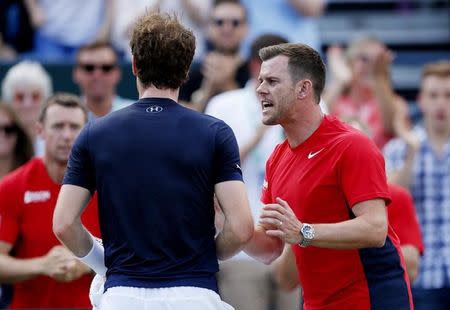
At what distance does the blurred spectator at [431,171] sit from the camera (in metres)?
9.27

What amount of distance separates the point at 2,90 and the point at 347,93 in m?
3.17

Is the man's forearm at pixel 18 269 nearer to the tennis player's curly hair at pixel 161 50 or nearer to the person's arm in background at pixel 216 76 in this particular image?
the tennis player's curly hair at pixel 161 50

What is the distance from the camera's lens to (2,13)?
1143 cm

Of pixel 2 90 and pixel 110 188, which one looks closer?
pixel 110 188

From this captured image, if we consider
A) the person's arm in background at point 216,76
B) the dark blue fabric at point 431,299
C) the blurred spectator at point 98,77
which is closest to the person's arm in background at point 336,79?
the person's arm in background at point 216,76

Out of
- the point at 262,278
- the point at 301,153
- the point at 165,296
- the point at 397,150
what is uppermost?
the point at 301,153

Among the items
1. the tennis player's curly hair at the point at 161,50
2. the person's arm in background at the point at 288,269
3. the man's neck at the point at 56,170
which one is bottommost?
the person's arm in background at the point at 288,269

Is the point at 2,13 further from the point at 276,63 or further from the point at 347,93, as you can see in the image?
the point at 276,63

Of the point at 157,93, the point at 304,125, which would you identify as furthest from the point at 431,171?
the point at 157,93

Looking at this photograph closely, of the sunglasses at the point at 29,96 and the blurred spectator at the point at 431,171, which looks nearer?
the blurred spectator at the point at 431,171

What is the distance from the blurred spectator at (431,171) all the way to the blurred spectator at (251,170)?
1.03m

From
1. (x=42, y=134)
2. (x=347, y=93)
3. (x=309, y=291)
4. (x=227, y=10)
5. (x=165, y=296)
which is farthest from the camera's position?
(x=347, y=93)

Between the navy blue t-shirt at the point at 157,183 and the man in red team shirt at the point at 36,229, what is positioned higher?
the navy blue t-shirt at the point at 157,183

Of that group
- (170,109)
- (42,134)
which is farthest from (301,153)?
(42,134)
